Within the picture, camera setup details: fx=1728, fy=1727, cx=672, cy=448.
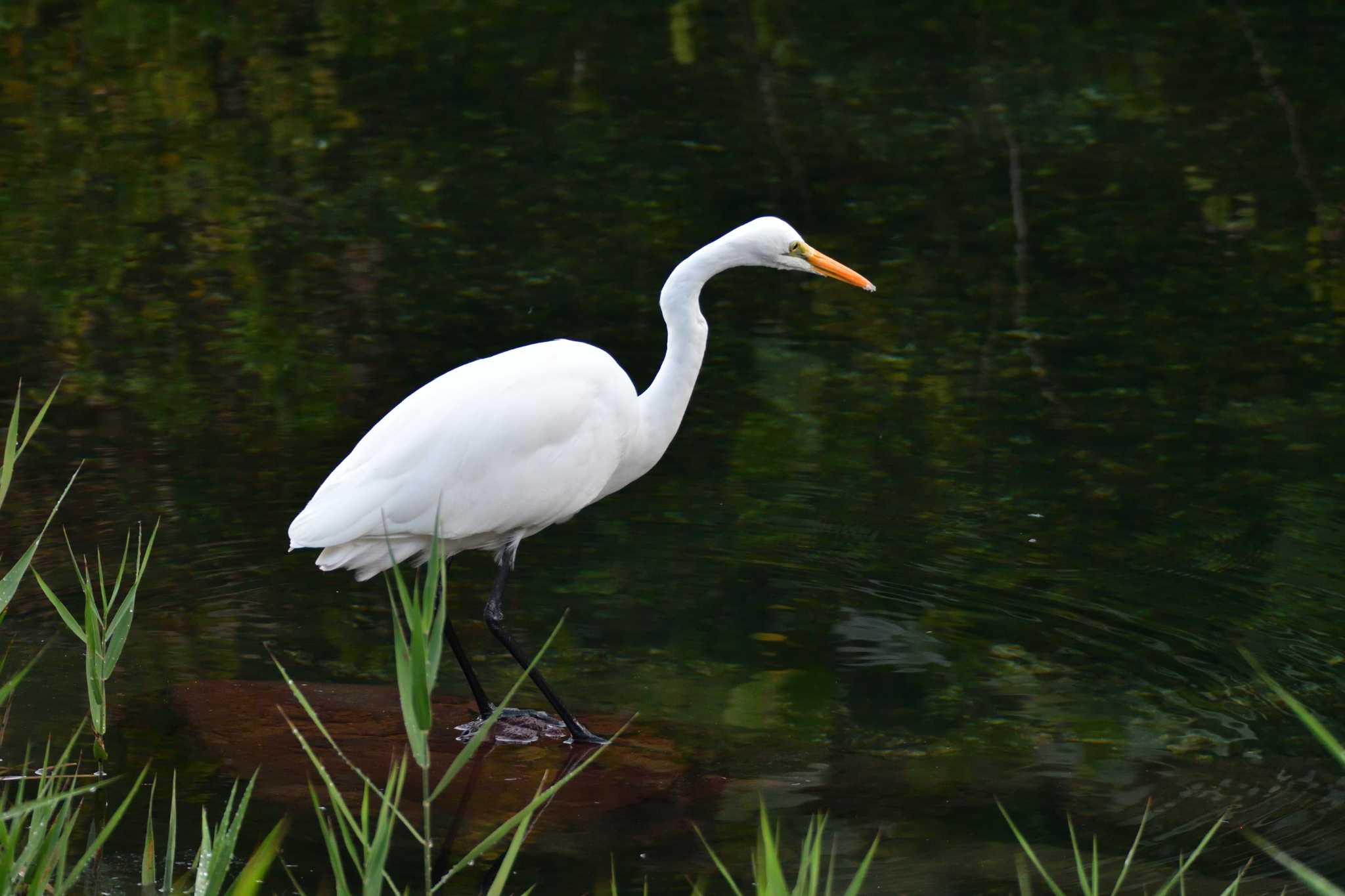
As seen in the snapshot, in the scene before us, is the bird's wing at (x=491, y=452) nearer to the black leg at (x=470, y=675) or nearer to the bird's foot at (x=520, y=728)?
the black leg at (x=470, y=675)

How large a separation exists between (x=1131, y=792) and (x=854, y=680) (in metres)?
0.79

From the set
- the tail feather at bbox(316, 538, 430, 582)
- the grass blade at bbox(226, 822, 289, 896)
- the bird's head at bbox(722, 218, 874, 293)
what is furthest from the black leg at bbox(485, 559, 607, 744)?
the grass blade at bbox(226, 822, 289, 896)

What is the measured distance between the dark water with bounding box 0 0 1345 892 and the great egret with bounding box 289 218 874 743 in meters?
0.45

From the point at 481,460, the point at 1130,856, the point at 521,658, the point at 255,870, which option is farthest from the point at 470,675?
the point at 1130,856

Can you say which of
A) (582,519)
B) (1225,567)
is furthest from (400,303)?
(1225,567)

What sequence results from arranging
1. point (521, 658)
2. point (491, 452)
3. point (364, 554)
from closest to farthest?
point (364, 554) < point (491, 452) < point (521, 658)

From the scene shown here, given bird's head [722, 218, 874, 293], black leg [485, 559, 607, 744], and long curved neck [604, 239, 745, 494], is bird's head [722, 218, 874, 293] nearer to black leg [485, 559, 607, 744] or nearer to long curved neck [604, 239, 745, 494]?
long curved neck [604, 239, 745, 494]

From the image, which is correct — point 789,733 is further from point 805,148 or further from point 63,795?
point 805,148

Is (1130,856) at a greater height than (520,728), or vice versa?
(1130,856)

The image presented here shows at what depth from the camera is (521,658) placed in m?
4.27

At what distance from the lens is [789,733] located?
13.5 feet

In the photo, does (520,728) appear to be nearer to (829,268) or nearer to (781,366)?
(829,268)

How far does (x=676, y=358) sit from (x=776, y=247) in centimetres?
38

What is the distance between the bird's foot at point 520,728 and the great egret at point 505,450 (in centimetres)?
6
